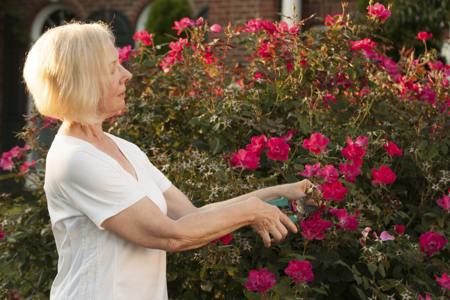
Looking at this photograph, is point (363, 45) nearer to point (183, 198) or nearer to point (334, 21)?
point (334, 21)

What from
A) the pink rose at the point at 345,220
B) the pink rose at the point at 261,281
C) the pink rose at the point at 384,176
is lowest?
the pink rose at the point at 261,281

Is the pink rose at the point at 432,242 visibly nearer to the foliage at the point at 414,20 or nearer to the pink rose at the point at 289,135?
the pink rose at the point at 289,135

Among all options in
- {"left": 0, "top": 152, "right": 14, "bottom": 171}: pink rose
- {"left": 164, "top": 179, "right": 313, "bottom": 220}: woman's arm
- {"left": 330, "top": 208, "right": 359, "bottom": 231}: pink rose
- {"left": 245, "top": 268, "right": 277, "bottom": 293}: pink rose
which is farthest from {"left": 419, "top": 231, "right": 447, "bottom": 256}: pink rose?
{"left": 0, "top": 152, "right": 14, "bottom": 171}: pink rose

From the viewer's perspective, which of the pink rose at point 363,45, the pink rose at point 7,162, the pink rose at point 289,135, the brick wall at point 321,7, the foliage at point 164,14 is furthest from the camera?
the foliage at point 164,14

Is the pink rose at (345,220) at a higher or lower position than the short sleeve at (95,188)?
lower

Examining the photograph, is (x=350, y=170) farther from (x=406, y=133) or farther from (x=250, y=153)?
(x=406, y=133)

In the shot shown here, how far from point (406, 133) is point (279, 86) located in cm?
55

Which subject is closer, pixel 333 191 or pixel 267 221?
pixel 267 221

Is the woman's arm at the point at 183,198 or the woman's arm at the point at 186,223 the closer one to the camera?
the woman's arm at the point at 186,223

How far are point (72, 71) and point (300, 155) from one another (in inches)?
58.3

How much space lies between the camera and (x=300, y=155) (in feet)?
11.3

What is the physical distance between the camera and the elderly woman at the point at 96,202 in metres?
2.11

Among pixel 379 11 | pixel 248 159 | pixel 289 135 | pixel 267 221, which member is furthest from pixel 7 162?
pixel 267 221

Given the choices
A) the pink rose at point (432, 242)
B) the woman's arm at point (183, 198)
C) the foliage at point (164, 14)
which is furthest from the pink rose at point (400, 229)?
the foliage at point (164, 14)
